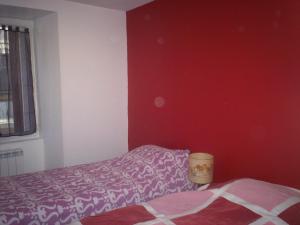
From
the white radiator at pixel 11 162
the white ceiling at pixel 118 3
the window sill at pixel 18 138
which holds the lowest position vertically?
the white radiator at pixel 11 162

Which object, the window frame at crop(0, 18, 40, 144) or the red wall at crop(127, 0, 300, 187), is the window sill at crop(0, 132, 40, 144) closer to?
the window frame at crop(0, 18, 40, 144)

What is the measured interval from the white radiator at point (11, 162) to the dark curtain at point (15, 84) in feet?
0.68

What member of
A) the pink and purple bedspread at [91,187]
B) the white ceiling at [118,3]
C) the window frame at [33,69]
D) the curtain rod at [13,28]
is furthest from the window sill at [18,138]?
the white ceiling at [118,3]

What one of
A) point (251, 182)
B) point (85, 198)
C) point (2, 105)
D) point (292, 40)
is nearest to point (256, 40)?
point (292, 40)

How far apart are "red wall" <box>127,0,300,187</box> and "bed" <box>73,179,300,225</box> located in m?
0.34

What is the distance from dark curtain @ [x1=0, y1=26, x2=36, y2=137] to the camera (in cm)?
330

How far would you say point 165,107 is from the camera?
122 inches

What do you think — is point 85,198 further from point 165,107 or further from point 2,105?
point 2,105

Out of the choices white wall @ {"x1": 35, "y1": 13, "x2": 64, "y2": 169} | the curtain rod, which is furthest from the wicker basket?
the curtain rod

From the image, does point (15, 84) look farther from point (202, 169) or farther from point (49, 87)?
point (202, 169)

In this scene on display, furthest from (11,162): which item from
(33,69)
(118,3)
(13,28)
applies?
(118,3)

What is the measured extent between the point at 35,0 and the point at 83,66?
0.83 m

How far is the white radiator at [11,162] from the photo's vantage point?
3.30m

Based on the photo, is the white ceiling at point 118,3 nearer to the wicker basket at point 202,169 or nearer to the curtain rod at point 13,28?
the curtain rod at point 13,28
